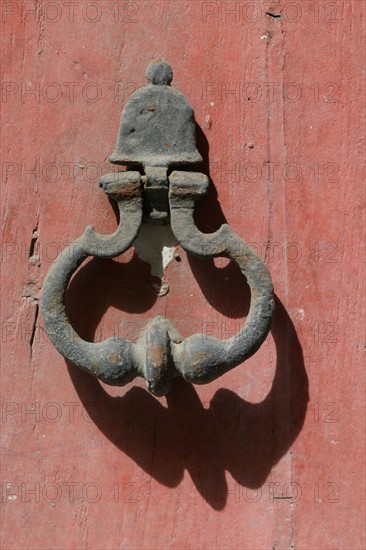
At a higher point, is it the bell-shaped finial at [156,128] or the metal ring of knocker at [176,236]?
the bell-shaped finial at [156,128]

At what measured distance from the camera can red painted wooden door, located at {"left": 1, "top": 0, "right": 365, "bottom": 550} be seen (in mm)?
1249

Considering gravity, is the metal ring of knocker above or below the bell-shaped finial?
below

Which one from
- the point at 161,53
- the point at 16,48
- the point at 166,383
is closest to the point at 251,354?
the point at 166,383

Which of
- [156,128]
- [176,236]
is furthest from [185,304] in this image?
[156,128]

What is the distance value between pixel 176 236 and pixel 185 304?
0.44ft

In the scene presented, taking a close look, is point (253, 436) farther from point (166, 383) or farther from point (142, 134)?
point (142, 134)

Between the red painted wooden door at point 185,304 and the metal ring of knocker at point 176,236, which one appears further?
the red painted wooden door at point 185,304

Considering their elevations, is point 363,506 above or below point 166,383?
below

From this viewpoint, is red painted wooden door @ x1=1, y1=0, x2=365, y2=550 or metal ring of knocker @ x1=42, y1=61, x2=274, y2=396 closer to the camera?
metal ring of knocker @ x1=42, y1=61, x2=274, y2=396

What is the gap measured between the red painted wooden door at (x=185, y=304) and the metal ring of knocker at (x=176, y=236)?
0.06m

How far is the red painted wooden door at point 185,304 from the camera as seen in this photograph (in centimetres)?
125

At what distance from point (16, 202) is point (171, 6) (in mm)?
417

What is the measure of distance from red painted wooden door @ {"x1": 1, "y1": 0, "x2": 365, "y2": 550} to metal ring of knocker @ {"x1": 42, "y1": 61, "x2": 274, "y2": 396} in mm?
65

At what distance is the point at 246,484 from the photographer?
1252mm
